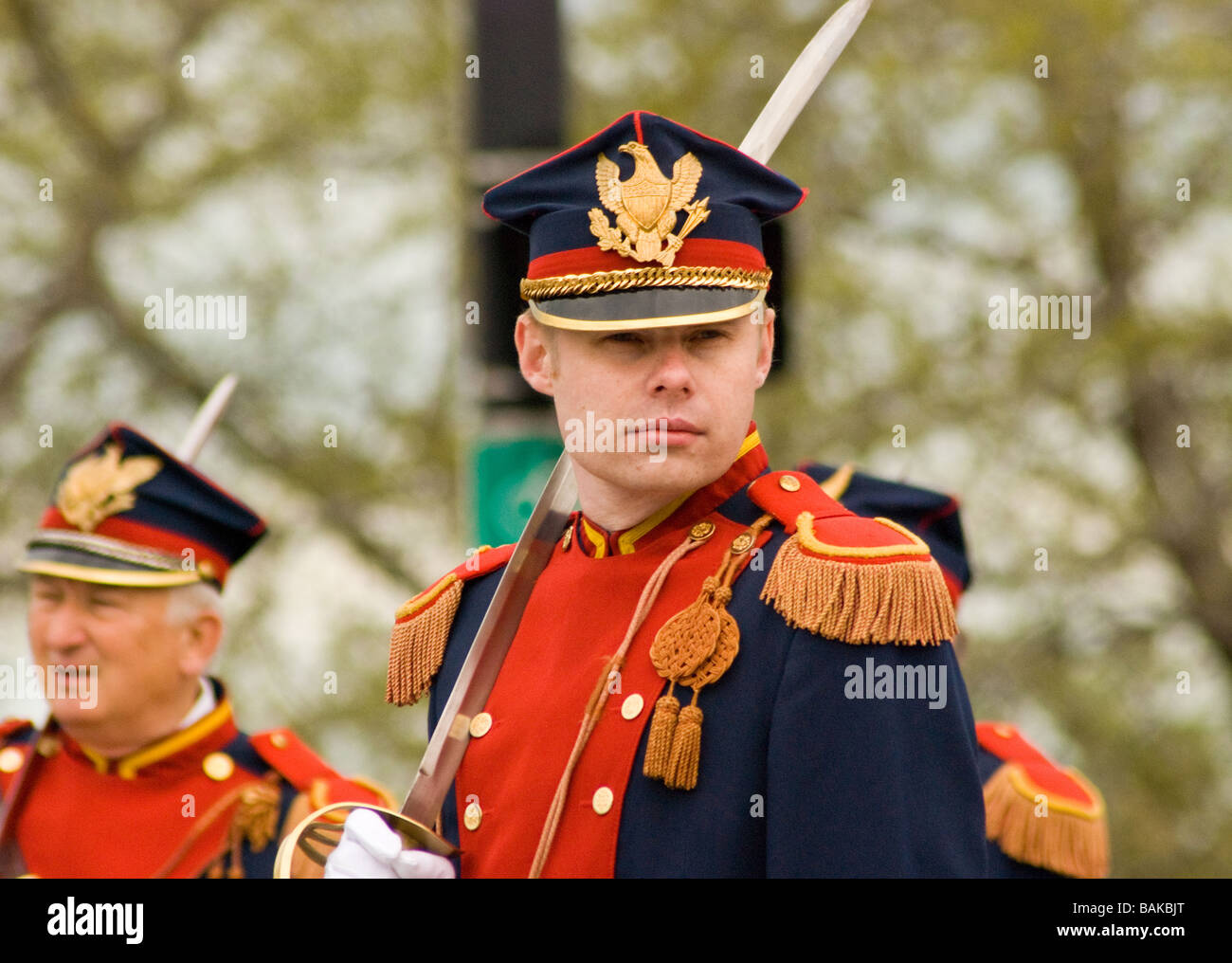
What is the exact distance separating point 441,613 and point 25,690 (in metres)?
3.75

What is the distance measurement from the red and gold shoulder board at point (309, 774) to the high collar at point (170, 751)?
0.46 feet

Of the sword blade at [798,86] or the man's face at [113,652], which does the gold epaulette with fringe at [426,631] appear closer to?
the sword blade at [798,86]

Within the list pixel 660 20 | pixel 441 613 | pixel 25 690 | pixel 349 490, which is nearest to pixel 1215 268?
pixel 660 20

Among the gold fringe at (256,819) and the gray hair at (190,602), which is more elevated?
the gray hair at (190,602)

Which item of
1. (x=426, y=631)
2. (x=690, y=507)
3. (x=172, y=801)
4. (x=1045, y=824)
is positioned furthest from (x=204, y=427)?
(x=690, y=507)

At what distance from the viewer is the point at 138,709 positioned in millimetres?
5348

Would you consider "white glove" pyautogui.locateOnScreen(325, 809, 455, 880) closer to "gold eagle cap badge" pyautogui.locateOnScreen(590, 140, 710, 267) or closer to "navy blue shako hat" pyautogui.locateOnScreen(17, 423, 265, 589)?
"gold eagle cap badge" pyautogui.locateOnScreen(590, 140, 710, 267)

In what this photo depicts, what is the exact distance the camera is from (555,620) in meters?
3.35

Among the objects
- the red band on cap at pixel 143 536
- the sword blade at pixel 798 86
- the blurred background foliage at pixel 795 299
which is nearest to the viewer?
the sword blade at pixel 798 86

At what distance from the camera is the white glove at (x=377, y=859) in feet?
10.4

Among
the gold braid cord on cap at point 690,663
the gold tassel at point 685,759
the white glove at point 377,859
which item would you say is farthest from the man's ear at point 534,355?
the white glove at point 377,859

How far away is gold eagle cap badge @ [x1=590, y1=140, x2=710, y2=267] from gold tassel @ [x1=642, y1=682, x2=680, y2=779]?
742 mm

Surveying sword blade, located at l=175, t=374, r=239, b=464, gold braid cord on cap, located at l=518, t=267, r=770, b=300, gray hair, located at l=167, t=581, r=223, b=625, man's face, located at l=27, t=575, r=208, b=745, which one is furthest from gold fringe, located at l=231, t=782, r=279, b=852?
gold braid cord on cap, located at l=518, t=267, r=770, b=300

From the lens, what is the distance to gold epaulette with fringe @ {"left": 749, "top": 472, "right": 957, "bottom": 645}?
2.90 metres
